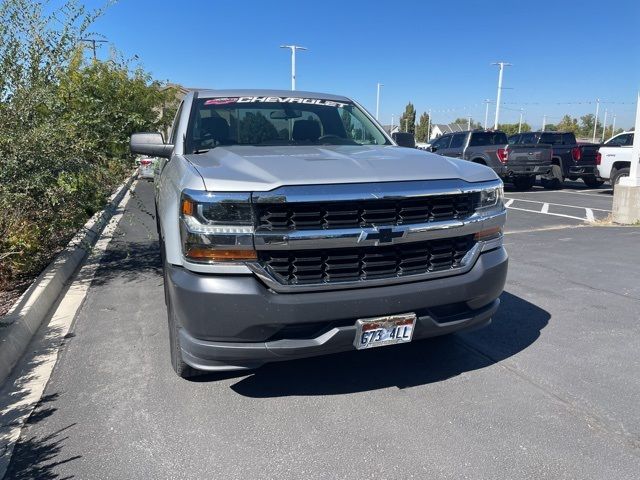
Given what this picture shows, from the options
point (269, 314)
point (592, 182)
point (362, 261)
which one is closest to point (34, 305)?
point (269, 314)

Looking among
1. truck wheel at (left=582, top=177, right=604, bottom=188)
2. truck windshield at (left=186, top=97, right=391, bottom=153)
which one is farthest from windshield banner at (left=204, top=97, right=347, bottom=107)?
truck wheel at (left=582, top=177, right=604, bottom=188)

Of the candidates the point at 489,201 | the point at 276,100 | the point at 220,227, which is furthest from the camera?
the point at 276,100

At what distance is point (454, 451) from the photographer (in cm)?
266

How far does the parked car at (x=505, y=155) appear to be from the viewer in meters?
15.6

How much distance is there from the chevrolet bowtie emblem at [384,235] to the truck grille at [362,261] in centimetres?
6

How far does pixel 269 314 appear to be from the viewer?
2.61m

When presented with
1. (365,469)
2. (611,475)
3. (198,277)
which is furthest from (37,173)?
(611,475)

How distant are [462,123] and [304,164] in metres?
120

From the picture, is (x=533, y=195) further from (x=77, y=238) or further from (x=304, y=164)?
(x=304, y=164)

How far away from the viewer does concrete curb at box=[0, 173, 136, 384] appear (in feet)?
12.0

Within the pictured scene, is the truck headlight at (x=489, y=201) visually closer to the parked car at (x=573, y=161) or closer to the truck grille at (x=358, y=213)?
the truck grille at (x=358, y=213)

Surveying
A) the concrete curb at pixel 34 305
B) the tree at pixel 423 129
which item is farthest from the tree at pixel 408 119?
the concrete curb at pixel 34 305

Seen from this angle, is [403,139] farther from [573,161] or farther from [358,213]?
[573,161]

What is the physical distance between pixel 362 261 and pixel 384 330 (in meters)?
0.41
